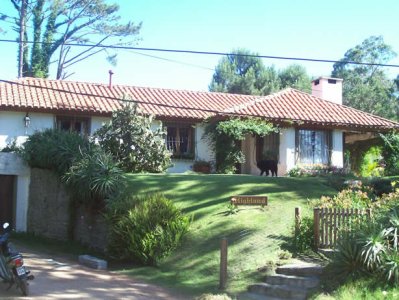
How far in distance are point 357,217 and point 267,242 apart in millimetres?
2046

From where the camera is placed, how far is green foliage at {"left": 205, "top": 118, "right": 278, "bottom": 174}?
23062 mm

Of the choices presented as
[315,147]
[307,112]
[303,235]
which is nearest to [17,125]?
[307,112]

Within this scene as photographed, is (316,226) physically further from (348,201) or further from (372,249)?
(372,249)

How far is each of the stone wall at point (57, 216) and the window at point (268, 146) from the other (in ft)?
33.2

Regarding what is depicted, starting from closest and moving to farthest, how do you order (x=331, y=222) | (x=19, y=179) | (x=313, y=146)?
1. (x=331, y=222)
2. (x=19, y=179)
3. (x=313, y=146)

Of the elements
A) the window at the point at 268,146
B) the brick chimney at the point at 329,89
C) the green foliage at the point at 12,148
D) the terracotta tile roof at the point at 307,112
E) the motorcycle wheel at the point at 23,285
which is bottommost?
the motorcycle wheel at the point at 23,285

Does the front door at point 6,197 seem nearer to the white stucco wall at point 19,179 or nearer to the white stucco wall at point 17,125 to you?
the white stucco wall at point 19,179

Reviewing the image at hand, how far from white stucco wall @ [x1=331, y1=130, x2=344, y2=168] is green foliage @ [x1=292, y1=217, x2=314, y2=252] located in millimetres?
13818

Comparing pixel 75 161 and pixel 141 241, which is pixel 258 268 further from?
pixel 75 161

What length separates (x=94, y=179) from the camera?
15148 millimetres

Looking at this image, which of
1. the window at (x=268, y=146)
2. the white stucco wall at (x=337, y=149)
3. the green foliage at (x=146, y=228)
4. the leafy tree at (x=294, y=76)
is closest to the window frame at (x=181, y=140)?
the window at (x=268, y=146)

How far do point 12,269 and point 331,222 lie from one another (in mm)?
6156

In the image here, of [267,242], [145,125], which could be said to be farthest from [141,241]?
[145,125]

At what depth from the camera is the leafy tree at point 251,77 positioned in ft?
177
